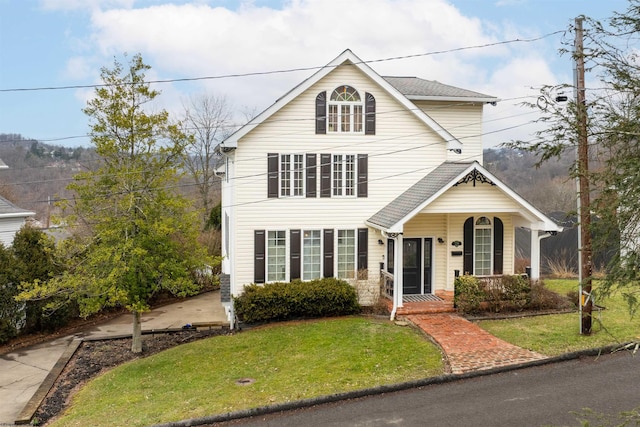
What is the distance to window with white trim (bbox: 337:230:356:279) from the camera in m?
16.9

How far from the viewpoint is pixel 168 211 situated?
45.1 feet

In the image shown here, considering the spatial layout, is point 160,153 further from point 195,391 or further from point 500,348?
point 500,348

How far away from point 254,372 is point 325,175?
7.19m

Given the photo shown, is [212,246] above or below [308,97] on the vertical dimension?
below

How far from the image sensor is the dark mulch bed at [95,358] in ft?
35.9

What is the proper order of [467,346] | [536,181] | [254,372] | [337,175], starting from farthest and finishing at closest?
1. [536,181]
2. [337,175]
3. [467,346]
4. [254,372]

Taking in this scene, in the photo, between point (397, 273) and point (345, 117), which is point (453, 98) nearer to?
point (345, 117)

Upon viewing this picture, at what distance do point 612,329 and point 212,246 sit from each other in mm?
17734

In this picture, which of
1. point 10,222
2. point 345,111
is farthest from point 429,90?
point 10,222

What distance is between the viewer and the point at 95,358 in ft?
46.6

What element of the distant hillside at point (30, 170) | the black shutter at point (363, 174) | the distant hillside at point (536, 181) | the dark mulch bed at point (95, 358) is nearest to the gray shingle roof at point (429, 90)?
the black shutter at point (363, 174)

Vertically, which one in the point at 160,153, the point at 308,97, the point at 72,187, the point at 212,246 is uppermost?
the point at 308,97

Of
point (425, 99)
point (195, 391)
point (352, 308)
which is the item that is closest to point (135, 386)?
point (195, 391)

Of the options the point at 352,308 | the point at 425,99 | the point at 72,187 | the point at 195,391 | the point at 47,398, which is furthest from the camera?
the point at 425,99
